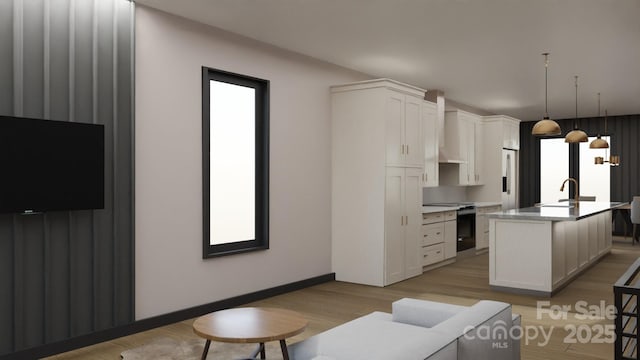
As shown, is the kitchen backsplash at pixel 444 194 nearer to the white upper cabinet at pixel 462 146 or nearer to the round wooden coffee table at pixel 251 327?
the white upper cabinet at pixel 462 146

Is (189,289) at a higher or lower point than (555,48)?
lower

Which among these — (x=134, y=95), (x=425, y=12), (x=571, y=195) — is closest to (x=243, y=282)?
(x=134, y=95)

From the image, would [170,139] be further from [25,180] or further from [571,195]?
[571,195]

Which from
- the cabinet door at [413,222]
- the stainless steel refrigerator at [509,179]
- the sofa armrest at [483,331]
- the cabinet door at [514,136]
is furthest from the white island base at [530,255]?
the cabinet door at [514,136]

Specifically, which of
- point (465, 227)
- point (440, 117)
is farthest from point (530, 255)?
point (440, 117)

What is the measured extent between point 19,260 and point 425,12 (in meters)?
3.63

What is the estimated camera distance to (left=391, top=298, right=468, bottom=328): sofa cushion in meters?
2.94

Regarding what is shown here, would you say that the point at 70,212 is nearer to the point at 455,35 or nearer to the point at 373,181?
the point at 373,181

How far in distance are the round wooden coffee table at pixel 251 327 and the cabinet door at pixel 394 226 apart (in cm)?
327

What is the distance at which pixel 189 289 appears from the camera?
15.3 ft

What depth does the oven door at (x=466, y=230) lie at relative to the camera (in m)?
8.17

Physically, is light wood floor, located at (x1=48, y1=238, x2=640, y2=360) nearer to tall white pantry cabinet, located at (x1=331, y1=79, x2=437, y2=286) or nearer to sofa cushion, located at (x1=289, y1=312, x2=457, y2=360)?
tall white pantry cabinet, located at (x1=331, y1=79, x2=437, y2=286)

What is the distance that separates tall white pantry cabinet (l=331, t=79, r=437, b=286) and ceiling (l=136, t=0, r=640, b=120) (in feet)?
1.70

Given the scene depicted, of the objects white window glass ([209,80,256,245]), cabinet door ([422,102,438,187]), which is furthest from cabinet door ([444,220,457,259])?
white window glass ([209,80,256,245])
